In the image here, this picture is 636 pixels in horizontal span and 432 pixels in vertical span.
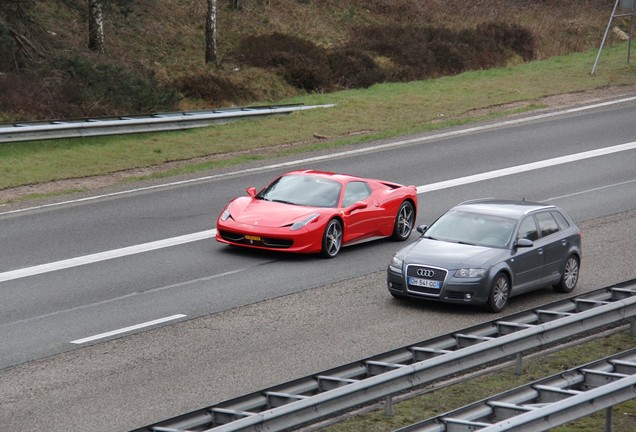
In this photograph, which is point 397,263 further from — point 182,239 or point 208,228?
point 208,228

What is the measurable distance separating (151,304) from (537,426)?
8.16 meters

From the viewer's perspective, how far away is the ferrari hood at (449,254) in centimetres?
1636

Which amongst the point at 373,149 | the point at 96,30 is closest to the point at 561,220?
the point at 373,149

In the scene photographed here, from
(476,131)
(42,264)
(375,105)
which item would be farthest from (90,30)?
(42,264)

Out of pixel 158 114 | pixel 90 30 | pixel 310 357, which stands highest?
pixel 90 30

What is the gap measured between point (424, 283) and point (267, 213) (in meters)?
4.10

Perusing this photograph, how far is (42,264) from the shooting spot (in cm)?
1866

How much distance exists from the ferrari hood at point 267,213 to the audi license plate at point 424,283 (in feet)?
11.2

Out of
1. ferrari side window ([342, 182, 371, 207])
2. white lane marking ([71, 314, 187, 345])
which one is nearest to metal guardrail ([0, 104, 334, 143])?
ferrari side window ([342, 182, 371, 207])

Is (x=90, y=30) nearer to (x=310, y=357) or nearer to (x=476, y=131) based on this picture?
(x=476, y=131)

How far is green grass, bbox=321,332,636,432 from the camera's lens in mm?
11328

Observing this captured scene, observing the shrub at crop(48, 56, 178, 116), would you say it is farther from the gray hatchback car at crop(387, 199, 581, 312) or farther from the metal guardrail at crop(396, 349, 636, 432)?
the metal guardrail at crop(396, 349, 636, 432)

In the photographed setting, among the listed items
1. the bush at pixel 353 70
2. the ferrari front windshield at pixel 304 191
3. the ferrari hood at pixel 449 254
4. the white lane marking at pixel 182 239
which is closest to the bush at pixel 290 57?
the bush at pixel 353 70

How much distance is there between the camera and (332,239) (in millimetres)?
19609
